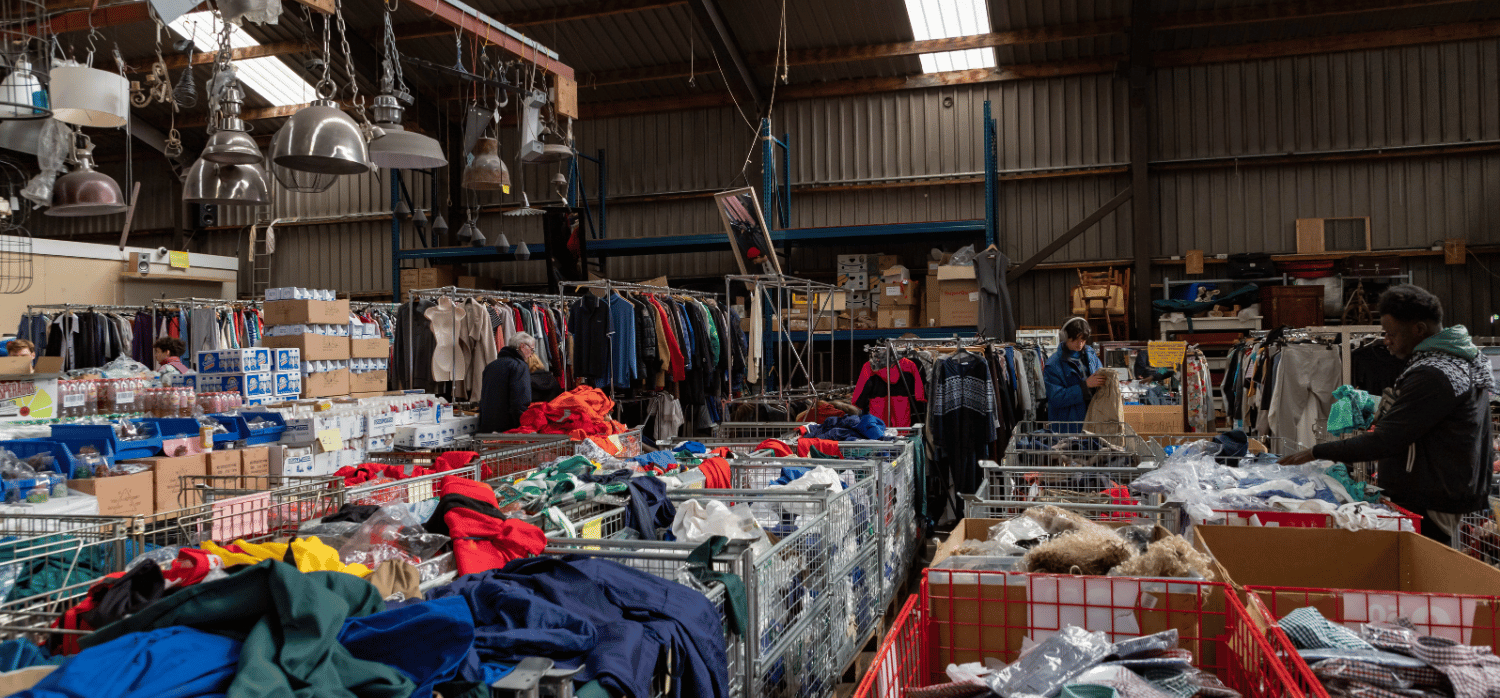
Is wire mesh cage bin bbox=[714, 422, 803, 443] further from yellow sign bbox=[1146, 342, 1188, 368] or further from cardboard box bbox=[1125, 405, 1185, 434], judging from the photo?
yellow sign bbox=[1146, 342, 1188, 368]

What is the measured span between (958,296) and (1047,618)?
31.9 ft

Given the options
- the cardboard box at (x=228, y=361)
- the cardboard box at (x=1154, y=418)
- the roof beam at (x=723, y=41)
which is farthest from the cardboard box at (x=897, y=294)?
the cardboard box at (x=228, y=361)

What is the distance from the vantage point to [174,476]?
444 cm

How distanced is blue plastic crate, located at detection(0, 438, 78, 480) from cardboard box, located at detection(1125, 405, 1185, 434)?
21.5 ft

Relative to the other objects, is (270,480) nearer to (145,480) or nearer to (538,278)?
(145,480)

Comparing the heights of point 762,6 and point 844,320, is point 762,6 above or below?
above

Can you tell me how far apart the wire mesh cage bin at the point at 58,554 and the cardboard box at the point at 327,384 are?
13.6 ft

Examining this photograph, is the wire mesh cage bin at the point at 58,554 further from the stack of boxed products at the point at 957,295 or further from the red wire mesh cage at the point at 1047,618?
the stack of boxed products at the point at 957,295

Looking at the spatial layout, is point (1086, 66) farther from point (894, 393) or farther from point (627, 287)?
point (627, 287)

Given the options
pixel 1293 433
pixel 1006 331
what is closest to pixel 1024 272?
pixel 1006 331

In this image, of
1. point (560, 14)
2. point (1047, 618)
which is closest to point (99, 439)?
point (1047, 618)

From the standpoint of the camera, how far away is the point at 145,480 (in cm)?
425

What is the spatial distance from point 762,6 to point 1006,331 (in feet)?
16.5

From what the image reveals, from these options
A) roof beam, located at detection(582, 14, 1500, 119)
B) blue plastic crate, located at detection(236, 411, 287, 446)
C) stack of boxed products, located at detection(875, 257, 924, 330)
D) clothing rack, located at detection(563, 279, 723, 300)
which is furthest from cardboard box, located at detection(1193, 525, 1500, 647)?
roof beam, located at detection(582, 14, 1500, 119)
